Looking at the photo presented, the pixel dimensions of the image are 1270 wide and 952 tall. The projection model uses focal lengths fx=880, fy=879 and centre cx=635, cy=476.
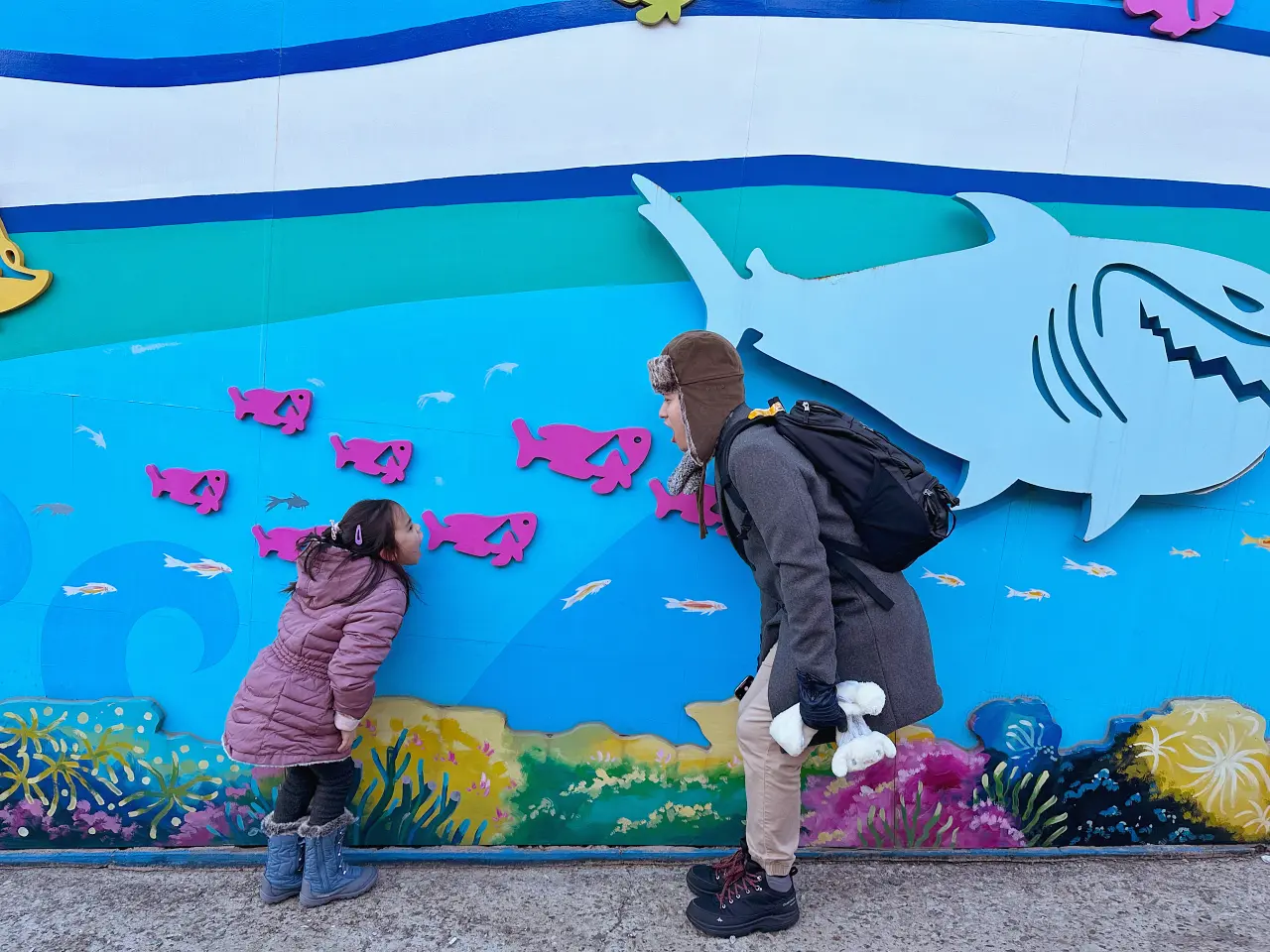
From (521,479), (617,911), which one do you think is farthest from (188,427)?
(617,911)

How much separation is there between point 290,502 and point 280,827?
0.94 metres

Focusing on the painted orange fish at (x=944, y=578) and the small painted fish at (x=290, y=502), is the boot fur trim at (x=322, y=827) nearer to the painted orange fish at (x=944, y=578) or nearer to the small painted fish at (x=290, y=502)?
the small painted fish at (x=290, y=502)

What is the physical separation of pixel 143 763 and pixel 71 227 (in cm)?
165

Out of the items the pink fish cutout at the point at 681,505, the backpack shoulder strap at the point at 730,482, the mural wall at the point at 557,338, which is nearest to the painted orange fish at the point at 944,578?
the mural wall at the point at 557,338

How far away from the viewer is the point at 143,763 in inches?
107

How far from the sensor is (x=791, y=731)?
7.01 feet

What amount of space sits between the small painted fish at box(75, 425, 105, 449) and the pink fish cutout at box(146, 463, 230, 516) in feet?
0.53

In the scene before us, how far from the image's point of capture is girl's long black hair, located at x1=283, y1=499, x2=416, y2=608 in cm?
242

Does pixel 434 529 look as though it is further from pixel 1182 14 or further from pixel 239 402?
pixel 1182 14

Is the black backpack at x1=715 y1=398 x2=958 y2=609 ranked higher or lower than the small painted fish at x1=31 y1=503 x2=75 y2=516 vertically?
higher

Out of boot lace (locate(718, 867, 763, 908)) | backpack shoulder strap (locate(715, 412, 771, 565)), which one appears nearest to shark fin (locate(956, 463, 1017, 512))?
backpack shoulder strap (locate(715, 412, 771, 565))

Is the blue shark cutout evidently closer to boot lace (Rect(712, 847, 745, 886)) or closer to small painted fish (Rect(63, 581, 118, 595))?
boot lace (Rect(712, 847, 745, 886))

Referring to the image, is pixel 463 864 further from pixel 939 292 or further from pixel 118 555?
Answer: pixel 939 292

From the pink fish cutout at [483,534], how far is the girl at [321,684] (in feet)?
0.57
